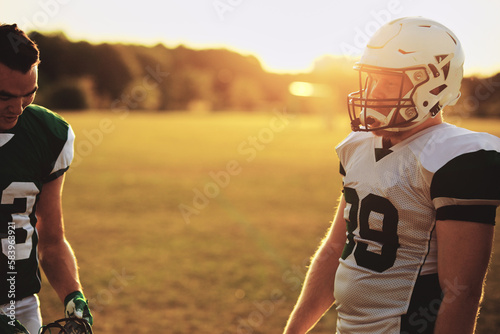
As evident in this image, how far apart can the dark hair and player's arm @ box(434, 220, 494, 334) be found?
1609 millimetres

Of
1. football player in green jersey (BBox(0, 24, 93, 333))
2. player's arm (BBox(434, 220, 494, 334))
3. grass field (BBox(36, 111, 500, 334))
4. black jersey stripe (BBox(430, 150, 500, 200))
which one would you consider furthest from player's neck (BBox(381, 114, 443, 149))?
grass field (BBox(36, 111, 500, 334))

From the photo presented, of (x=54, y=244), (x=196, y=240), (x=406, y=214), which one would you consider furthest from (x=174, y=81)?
(x=406, y=214)

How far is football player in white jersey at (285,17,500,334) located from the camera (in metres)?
1.50

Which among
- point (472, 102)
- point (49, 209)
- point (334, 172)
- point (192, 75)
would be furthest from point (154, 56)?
point (49, 209)

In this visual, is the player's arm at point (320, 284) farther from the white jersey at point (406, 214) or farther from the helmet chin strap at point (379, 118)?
the helmet chin strap at point (379, 118)

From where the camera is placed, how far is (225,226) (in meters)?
8.55

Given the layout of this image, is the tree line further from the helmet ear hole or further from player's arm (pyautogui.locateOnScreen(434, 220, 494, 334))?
player's arm (pyautogui.locateOnScreen(434, 220, 494, 334))

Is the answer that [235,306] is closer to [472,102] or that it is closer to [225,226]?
[225,226]

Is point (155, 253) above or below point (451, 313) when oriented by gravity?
below

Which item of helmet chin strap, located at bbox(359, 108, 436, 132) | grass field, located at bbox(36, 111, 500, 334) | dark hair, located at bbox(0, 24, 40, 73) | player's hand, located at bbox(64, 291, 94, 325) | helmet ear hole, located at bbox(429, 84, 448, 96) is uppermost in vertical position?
dark hair, located at bbox(0, 24, 40, 73)

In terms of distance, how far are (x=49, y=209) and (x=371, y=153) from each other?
143 cm

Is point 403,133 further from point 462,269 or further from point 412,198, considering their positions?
point 462,269

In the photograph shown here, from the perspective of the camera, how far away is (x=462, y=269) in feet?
4.90

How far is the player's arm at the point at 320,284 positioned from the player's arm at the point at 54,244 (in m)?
1.02
